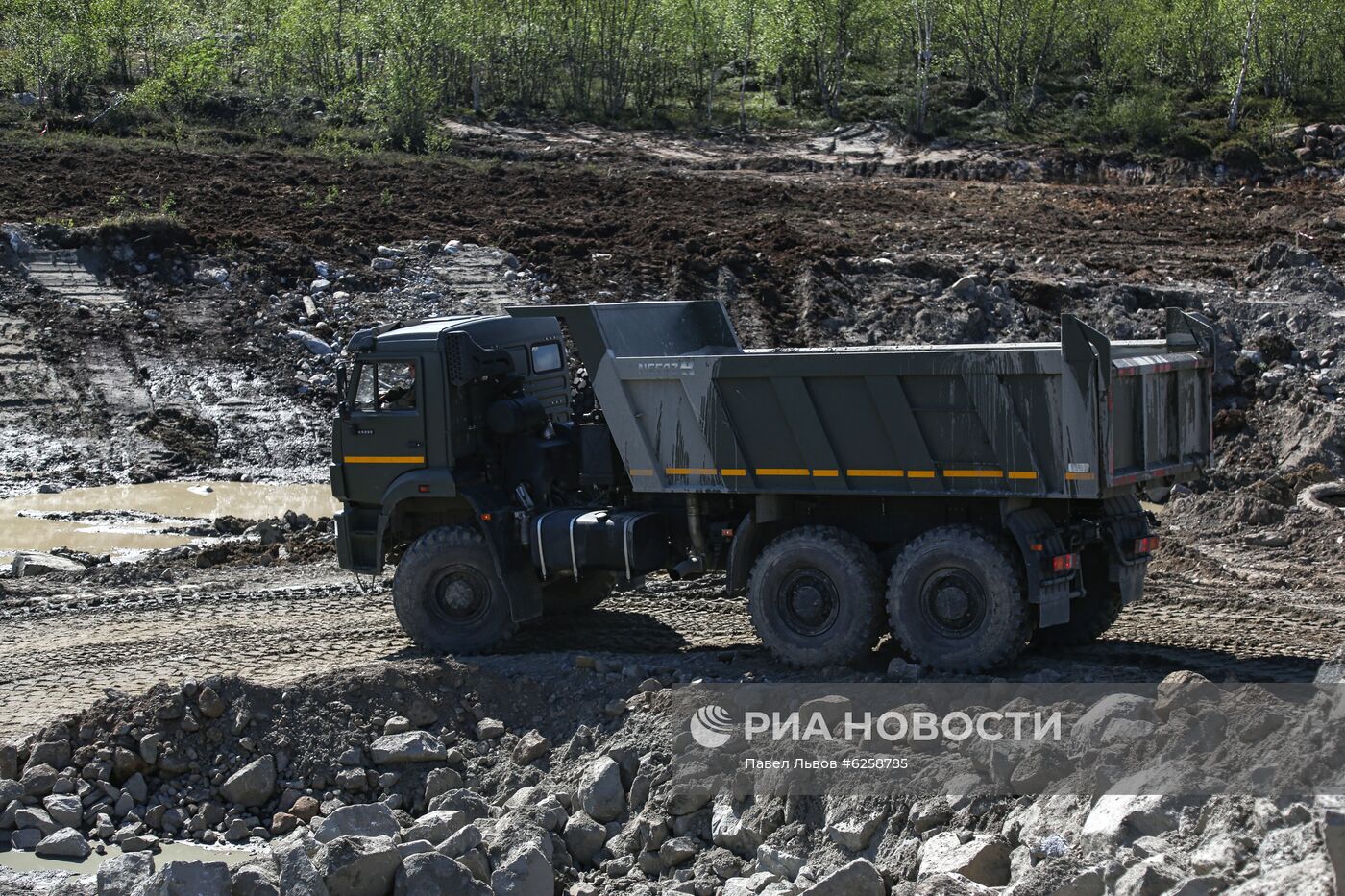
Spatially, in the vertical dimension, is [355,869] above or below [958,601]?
below

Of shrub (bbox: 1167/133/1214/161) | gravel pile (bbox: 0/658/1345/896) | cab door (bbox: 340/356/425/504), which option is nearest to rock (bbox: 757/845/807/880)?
gravel pile (bbox: 0/658/1345/896)

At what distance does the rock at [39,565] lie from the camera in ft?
49.0

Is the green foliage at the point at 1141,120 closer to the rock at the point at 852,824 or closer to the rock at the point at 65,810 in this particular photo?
the rock at the point at 852,824

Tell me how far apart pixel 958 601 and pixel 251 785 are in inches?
187

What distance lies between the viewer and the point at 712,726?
8641mm

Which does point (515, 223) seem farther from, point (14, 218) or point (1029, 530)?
point (1029, 530)

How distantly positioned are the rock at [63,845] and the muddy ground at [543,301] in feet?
4.88

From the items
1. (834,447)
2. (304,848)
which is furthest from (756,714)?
(304,848)

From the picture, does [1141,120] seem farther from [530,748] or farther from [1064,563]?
[530,748]

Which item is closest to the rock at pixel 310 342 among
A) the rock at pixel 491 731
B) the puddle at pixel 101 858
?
the rock at pixel 491 731

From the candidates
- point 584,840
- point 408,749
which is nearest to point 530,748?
point 408,749

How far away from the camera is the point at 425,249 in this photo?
2541 centimetres

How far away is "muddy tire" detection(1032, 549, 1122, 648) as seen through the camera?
1021 centimetres

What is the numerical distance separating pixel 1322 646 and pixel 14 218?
2317cm
